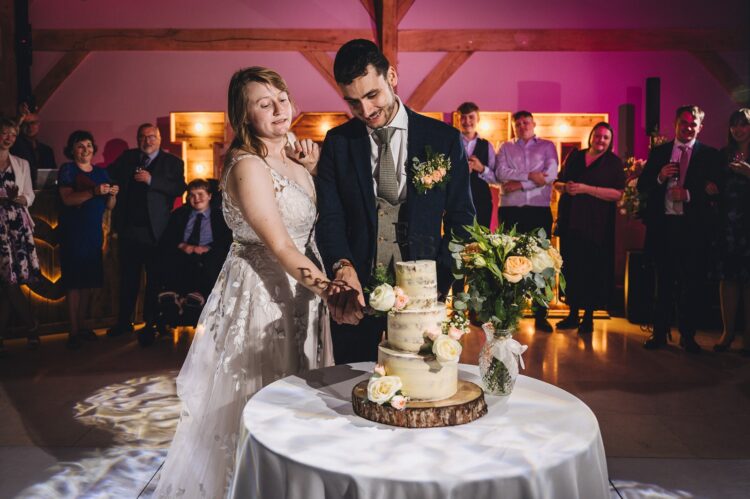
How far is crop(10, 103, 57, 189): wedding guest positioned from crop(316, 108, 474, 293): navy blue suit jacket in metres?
4.36

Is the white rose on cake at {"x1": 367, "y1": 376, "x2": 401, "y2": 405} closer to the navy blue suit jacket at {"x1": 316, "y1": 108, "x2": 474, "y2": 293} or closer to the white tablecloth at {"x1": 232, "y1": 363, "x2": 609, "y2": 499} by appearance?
the white tablecloth at {"x1": 232, "y1": 363, "x2": 609, "y2": 499}

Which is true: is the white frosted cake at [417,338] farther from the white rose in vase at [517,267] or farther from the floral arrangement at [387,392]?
the white rose in vase at [517,267]

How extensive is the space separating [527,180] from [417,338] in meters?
4.82

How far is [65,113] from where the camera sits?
9125 millimetres

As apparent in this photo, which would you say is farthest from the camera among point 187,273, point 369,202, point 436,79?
point 436,79

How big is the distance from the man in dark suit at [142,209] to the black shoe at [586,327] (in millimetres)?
3750

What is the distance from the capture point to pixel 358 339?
2625mm

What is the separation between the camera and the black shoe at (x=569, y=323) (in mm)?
6312

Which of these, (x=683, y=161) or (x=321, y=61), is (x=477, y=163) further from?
(x=321, y=61)

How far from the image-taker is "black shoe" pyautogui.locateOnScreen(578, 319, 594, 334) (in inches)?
243

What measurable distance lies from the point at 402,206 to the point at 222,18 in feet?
24.6

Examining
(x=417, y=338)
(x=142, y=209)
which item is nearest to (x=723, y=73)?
(x=142, y=209)

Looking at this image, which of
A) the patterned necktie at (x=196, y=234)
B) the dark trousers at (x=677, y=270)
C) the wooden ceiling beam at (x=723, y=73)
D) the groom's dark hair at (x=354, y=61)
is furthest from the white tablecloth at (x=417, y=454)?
the wooden ceiling beam at (x=723, y=73)

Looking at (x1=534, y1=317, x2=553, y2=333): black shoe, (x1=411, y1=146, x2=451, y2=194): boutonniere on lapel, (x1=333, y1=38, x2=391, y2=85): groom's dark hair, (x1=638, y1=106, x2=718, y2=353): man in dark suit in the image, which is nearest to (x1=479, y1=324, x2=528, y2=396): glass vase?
(x1=411, y1=146, x2=451, y2=194): boutonniere on lapel
